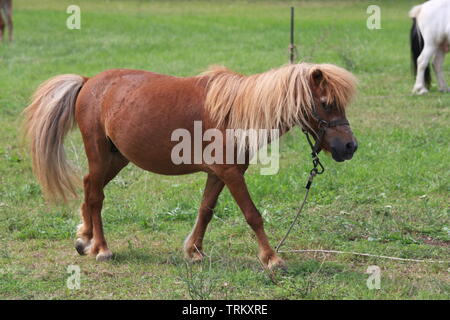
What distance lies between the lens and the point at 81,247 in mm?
5539

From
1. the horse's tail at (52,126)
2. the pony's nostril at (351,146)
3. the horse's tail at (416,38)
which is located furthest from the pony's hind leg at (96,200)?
the horse's tail at (416,38)

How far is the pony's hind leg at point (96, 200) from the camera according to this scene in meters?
5.41

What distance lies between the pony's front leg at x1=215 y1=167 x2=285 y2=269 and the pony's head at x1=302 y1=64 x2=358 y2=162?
0.60 m

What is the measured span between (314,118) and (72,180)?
84.6 inches

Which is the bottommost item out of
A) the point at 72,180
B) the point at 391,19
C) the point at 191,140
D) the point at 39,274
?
the point at 39,274

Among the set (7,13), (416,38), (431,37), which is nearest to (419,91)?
(431,37)

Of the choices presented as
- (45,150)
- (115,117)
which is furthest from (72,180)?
(115,117)

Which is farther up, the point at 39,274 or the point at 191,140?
the point at 191,140

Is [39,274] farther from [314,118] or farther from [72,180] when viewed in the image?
[314,118]

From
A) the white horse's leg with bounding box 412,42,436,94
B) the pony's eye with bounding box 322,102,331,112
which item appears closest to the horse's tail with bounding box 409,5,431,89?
the white horse's leg with bounding box 412,42,436,94

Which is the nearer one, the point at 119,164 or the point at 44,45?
→ the point at 119,164

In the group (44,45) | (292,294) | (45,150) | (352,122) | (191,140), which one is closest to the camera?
(292,294)

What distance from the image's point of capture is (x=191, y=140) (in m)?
5.04

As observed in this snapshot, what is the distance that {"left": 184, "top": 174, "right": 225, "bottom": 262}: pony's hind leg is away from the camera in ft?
17.4
